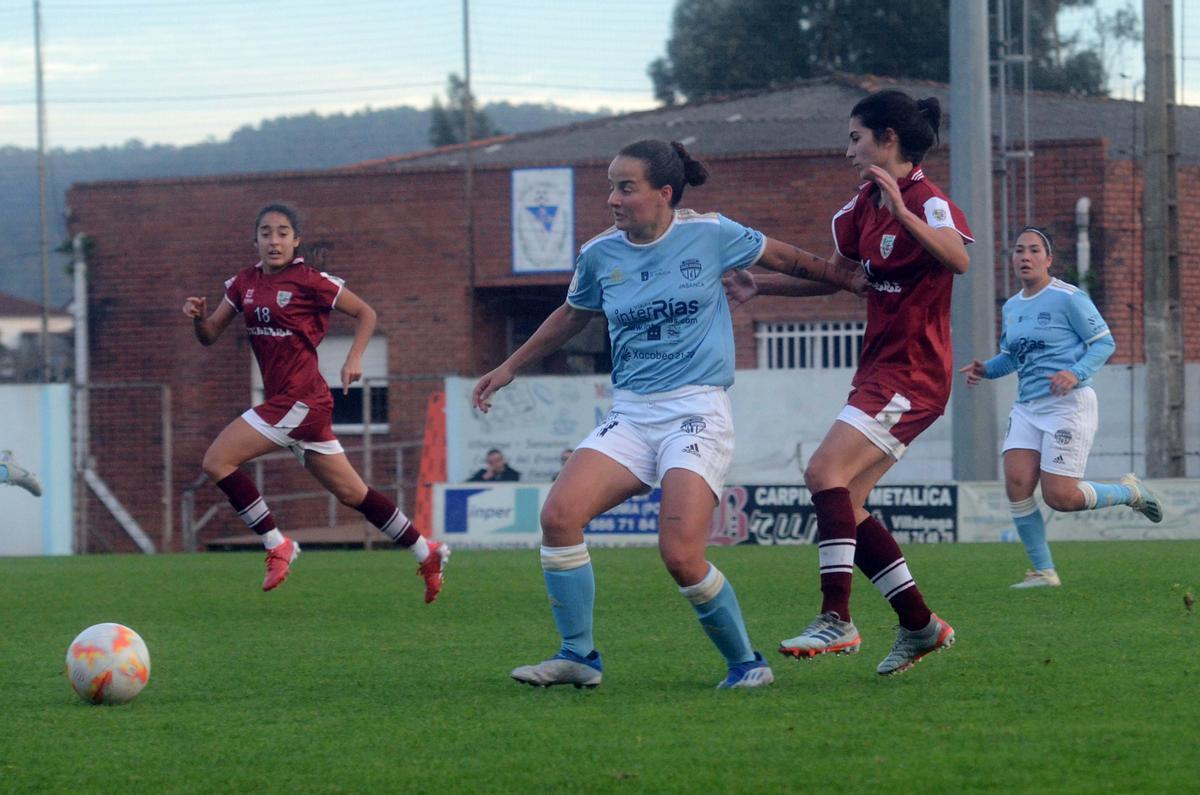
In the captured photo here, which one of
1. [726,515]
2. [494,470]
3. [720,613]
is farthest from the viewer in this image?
[494,470]

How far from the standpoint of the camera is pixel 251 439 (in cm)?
998

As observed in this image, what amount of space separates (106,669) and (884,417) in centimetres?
305

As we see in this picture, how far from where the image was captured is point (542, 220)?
25.3 meters

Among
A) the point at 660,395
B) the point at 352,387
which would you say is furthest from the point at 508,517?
the point at 660,395

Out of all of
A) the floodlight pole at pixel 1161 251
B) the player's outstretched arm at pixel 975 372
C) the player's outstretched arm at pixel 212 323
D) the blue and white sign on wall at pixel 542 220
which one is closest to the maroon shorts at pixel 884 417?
the player's outstretched arm at pixel 975 372

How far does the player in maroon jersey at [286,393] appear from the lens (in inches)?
390

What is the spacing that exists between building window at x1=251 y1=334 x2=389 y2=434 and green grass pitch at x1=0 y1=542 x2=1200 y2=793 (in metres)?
15.3

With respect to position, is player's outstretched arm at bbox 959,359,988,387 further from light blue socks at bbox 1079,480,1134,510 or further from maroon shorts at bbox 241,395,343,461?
maroon shorts at bbox 241,395,343,461

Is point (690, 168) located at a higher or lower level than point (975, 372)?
higher

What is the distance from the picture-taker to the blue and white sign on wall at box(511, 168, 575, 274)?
2503 cm

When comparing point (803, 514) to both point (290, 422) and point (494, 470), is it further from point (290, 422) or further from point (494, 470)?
point (290, 422)

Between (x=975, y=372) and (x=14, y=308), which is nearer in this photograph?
(x=975, y=372)

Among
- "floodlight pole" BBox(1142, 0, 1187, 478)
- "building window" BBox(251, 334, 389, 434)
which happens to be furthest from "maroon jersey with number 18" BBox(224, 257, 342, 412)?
"building window" BBox(251, 334, 389, 434)

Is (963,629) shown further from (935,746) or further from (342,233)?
(342,233)
